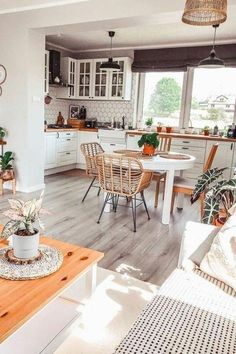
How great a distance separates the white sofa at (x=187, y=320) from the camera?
1030 mm

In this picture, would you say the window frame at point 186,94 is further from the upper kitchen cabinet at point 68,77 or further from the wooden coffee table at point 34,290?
the wooden coffee table at point 34,290

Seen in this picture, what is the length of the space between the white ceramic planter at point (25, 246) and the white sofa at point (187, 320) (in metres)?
0.63

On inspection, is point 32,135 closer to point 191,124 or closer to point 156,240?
point 156,240

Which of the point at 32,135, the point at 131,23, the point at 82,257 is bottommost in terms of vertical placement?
the point at 82,257

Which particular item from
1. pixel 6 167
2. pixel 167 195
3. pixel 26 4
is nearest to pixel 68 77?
pixel 26 4

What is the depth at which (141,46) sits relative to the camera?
6.00m

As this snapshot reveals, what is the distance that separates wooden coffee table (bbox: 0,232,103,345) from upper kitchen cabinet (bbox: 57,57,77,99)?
5.26 metres

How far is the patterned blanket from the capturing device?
1027mm

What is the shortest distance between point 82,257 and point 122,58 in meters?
5.15

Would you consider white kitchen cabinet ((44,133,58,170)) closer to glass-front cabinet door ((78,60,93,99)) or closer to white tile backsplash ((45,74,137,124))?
white tile backsplash ((45,74,137,124))

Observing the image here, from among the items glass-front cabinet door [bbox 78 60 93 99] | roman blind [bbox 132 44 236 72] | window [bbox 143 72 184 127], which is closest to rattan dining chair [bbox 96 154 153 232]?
window [bbox 143 72 184 127]

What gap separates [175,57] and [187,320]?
5.49 meters

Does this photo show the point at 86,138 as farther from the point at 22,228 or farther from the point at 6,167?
the point at 22,228

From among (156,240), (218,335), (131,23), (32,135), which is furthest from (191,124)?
(218,335)
